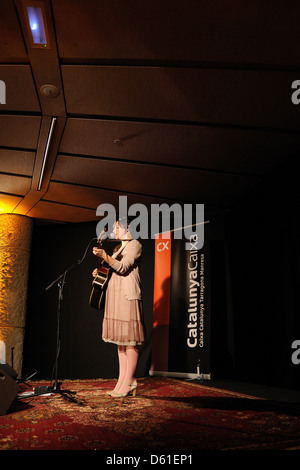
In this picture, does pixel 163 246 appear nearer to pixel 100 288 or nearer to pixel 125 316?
pixel 100 288

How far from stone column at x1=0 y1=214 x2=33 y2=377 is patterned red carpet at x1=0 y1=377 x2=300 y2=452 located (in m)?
2.54

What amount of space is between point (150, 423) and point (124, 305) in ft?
4.16

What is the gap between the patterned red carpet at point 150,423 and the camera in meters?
1.84

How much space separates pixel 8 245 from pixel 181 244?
287 cm

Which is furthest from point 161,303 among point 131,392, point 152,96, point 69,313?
point 152,96

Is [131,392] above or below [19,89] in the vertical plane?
below

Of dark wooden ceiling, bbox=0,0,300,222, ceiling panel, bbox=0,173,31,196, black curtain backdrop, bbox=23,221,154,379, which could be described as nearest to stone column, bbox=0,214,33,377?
black curtain backdrop, bbox=23,221,154,379

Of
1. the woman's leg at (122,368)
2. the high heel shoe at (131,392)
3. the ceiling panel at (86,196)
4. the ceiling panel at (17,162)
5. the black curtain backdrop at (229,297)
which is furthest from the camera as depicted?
the ceiling panel at (86,196)

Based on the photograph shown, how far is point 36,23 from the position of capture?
2287 millimetres

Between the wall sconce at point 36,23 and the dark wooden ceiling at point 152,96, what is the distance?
3 centimetres

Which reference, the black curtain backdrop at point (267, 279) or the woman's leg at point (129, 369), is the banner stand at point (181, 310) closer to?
the black curtain backdrop at point (267, 279)

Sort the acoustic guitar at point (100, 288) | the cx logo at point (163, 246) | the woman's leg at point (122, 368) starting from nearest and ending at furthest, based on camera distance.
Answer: the woman's leg at point (122, 368)
the acoustic guitar at point (100, 288)
the cx logo at point (163, 246)

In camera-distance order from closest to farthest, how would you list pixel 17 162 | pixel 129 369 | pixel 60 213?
pixel 129 369 → pixel 17 162 → pixel 60 213

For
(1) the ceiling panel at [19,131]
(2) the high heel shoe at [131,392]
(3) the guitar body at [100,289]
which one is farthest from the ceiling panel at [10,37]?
(2) the high heel shoe at [131,392]
